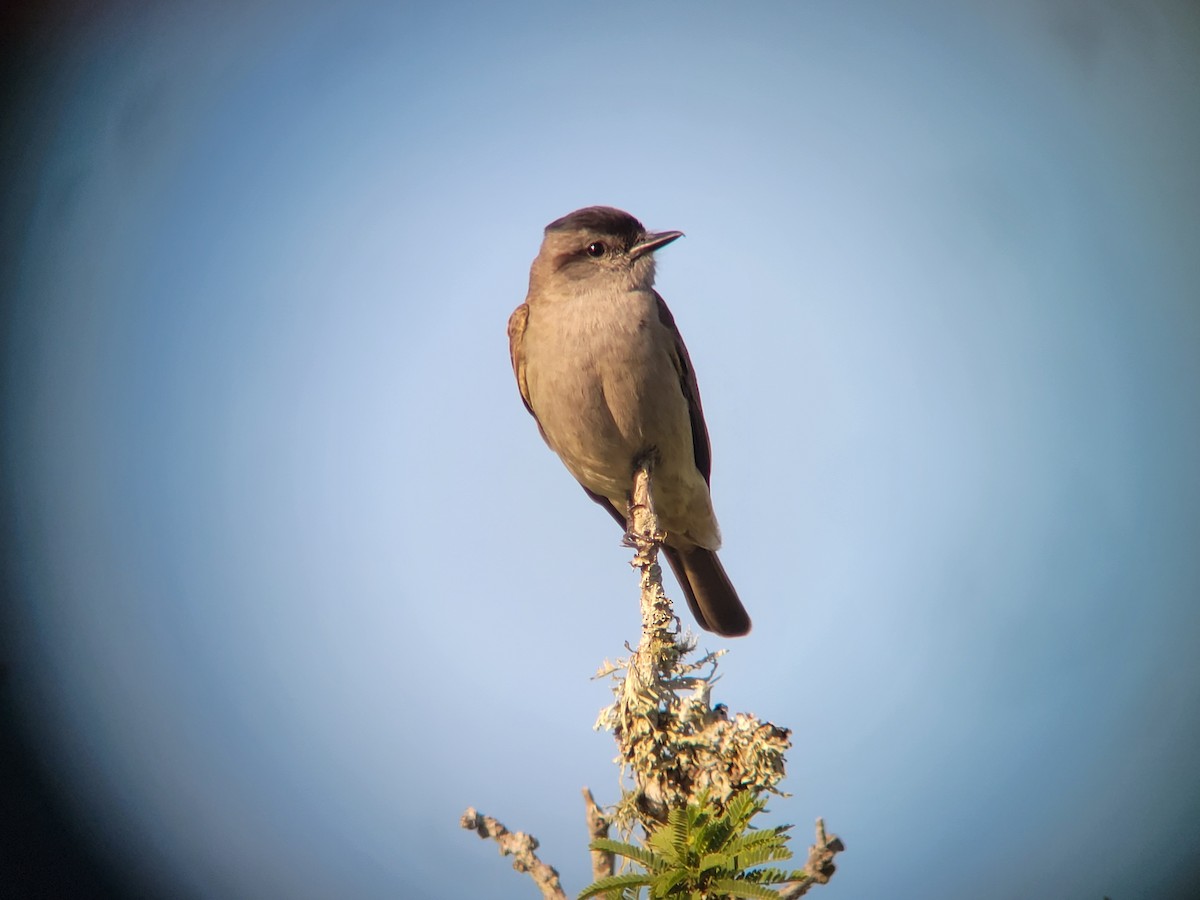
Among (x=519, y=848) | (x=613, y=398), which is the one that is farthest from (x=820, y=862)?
(x=613, y=398)

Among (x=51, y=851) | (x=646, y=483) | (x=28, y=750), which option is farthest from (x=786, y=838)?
(x=28, y=750)

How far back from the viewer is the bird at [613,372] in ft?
20.1

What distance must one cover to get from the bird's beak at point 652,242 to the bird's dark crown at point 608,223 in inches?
2.3

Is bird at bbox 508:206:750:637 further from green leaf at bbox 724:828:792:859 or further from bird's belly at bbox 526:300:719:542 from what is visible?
green leaf at bbox 724:828:792:859

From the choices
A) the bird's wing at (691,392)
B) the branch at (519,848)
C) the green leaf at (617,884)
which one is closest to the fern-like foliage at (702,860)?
the green leaf at (617,884)

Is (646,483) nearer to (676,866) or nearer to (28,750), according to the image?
(676,866)

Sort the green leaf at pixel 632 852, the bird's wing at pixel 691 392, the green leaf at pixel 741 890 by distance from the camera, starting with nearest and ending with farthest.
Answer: the green leaf at pixel 741 890 < the green leaf at pixel 632 852 < the bird's wing at pixel 691 392

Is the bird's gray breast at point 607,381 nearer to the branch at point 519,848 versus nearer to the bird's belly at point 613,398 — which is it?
the bird's belly at point 613,398

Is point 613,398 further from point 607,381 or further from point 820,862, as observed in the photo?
point 820,862

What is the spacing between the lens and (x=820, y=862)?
3.01m

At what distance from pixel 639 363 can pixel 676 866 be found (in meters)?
3.75

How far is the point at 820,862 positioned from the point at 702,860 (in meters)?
0.49

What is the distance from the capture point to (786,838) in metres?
2.76

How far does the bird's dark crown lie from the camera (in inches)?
263
